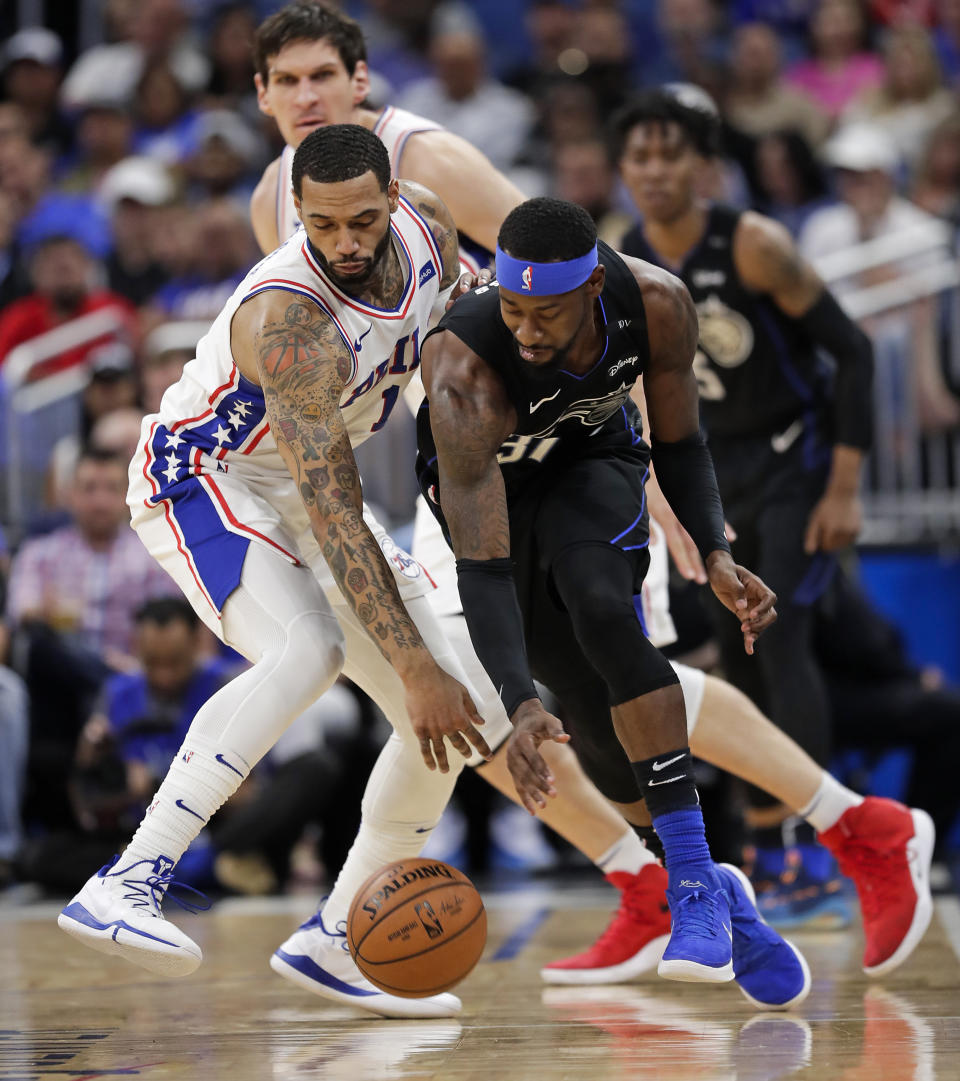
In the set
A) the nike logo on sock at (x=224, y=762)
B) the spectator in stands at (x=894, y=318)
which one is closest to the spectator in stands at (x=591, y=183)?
the spectator in stands at (x=894, y=318)

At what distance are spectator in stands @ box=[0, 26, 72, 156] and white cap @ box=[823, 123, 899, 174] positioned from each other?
256 inches

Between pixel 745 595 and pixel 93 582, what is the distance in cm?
565

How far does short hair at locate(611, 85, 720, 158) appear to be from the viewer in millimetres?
5863

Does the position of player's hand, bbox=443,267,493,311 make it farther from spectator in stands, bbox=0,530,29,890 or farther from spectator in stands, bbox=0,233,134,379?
spectator in stands, bbox=0,233,134,379

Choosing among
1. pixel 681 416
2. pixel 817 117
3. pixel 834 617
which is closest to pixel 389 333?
pixel 681 416

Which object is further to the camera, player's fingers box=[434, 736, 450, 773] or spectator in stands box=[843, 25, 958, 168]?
spectator in stands box=[843, 25, 958, 168]

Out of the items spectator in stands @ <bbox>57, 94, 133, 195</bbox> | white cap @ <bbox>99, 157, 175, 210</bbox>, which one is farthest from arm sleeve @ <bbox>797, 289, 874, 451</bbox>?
spectator in stands @ <bbox>57, 94, 133, 195</bbox>

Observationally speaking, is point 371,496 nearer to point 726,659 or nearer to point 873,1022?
point 726,659

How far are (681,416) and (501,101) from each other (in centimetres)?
795

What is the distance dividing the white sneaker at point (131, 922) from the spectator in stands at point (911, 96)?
806cm

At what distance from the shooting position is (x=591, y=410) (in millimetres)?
4156

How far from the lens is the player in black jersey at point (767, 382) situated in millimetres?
5887

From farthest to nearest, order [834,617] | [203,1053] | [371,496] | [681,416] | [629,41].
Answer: [629,41], [371,496], [834,617], [681,416], [203,1053]

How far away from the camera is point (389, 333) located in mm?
4262
